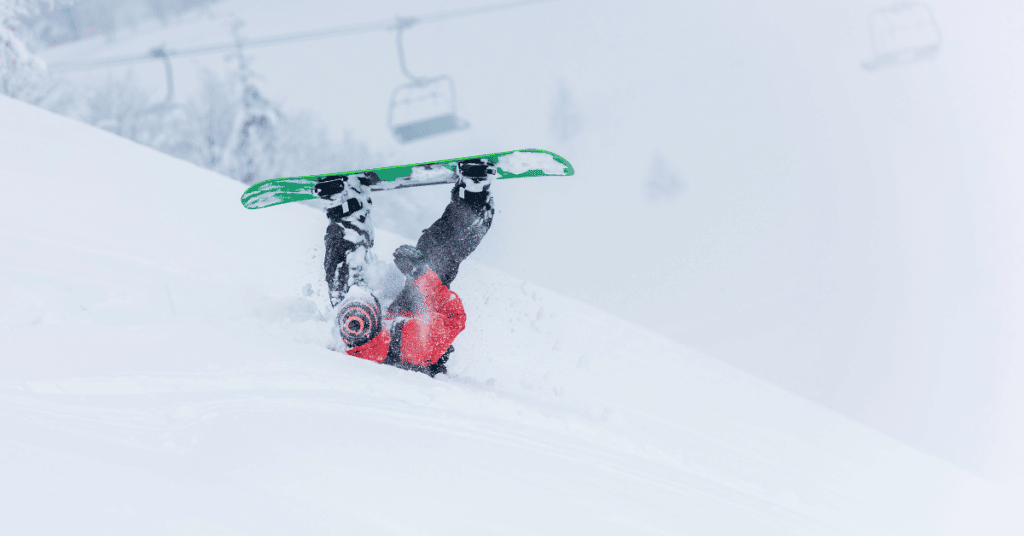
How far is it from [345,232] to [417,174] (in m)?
0.45

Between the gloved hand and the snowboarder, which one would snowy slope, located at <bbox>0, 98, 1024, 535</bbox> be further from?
the gloved hand

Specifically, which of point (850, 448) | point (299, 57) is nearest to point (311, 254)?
point (850, 448)

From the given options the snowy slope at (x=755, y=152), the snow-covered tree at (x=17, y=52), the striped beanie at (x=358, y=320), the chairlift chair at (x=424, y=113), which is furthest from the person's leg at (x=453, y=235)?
the snowy slope at (x=755, y=152)

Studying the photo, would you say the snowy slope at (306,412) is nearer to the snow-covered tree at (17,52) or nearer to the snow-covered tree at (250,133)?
the snow-covered tree at (17,52)

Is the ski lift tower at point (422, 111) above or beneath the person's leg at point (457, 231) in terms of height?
above

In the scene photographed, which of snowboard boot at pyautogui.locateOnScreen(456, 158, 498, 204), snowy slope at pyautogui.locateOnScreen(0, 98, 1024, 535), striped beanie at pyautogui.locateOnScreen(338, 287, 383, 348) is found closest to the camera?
snowy slope at pyautogui.locateOnScreen(0, 98, 1024, 535)

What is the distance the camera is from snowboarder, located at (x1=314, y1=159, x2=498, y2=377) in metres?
2.60

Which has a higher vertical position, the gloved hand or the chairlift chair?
the chairlift chair

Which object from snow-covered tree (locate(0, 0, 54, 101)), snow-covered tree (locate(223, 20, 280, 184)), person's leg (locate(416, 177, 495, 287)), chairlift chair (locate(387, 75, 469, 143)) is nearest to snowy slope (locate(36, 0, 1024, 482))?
snow-covered tree (locate(223, 20, 280, 184))

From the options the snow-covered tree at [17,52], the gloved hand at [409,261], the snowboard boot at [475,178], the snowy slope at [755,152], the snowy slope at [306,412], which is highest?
the snowy slope at [755,152]

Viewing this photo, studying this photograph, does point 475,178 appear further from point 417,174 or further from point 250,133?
point 250,133

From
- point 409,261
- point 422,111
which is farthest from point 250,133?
point 409,261

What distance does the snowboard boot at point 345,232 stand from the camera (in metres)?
2.73

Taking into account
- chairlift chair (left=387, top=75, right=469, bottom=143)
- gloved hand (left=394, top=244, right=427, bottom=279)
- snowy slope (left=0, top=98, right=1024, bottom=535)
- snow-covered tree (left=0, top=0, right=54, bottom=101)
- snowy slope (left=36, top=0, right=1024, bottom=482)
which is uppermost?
snowy slope (left=36, top=0, right=1024, bottom=482)
